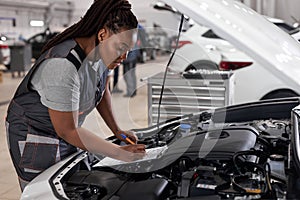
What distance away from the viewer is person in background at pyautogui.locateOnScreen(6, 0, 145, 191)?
1.48 meters

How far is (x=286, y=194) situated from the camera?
1.21 meters

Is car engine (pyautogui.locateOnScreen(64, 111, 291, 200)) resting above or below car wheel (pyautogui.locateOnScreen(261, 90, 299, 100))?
above

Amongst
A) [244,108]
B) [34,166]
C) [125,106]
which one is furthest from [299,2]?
[34,166]

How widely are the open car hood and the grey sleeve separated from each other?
18.6 inches

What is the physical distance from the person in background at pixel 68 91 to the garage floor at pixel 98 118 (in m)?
1.25

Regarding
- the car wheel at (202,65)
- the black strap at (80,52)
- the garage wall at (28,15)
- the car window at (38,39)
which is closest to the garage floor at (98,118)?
the car wheel at (202,65)

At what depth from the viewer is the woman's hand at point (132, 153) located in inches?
61.9

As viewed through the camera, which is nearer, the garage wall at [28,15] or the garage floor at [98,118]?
the garage floor at [98,118]

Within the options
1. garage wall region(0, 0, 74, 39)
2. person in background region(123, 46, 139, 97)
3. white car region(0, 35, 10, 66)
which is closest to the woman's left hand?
person in background region(123, 46, 139, 97)

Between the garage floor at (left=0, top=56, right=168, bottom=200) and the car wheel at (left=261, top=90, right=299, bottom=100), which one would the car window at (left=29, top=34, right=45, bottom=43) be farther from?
the car wheel at (left=261, top=90, right=299, bottom=100)

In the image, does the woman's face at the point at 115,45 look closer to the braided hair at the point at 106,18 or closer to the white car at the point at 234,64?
the braided hair at the point at 106,18

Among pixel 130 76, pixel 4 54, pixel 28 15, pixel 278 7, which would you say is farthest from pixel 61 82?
pixel 28 15

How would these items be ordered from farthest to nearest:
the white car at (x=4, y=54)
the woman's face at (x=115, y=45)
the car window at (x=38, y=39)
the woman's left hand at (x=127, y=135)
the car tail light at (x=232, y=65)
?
the car window at (x=38, y=39) < the white car at (x=4, y=54) < the car tail light at (x=232, y=65) < the woman's left hand at (x=127, y=135) < the woman's face at (x=115, y=45)

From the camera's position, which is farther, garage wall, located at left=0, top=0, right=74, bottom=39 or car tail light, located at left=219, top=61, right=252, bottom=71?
garage wall, located at left=0, top=0, right=74, bottom=39
